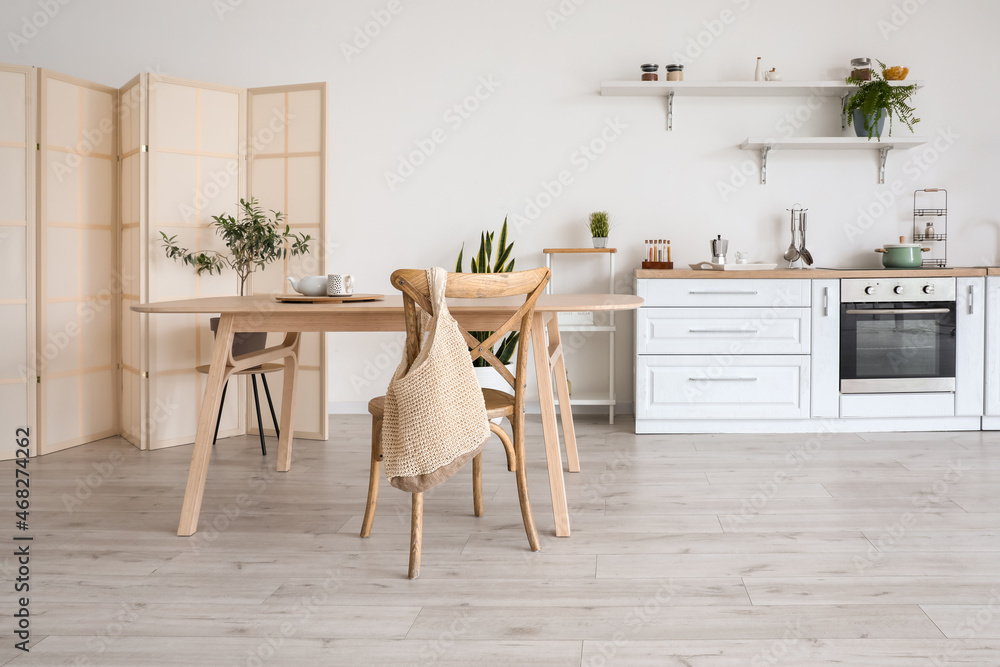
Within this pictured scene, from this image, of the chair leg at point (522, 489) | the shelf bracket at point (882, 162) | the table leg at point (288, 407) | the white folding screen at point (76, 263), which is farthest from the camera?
the shelf bracket at point (882, 162)

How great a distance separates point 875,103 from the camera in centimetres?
396

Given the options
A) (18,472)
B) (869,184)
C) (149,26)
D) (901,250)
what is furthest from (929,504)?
(149,26)

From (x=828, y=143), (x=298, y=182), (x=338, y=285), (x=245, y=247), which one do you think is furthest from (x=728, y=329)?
(x=245, y=247)

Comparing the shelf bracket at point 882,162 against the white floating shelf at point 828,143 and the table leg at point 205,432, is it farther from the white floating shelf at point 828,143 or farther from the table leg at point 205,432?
the table leg at point 205,432

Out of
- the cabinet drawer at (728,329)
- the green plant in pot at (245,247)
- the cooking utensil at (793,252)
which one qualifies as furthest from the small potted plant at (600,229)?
the green plant in pot at (245,247)

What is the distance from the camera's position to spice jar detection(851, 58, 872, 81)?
A: 4.04 meters

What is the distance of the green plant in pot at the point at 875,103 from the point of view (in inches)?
156

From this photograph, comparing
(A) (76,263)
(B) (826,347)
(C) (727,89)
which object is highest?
(C) (727,89)

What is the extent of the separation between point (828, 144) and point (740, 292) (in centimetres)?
114

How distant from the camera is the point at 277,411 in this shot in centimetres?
386

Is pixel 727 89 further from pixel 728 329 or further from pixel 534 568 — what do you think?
pixel 534 568

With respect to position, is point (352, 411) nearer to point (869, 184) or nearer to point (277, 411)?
point (277, 411)

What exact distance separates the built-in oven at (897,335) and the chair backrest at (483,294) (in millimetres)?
2349

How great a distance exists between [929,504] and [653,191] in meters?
2.34
